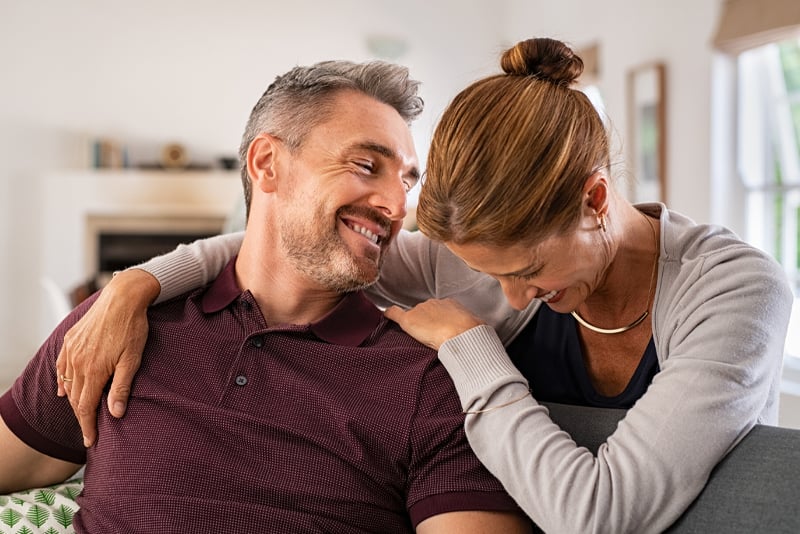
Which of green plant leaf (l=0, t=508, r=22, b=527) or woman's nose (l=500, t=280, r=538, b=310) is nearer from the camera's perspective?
woman's nose (l=500, t=280, r=538, b=310)

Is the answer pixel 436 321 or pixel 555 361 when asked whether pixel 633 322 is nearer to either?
pixel 555 361

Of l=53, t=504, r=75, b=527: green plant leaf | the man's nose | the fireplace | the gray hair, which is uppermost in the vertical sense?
the gray hair

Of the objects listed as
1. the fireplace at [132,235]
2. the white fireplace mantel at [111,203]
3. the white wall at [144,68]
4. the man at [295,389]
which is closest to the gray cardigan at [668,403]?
the man at [295,389]

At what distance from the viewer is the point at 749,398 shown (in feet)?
4.07

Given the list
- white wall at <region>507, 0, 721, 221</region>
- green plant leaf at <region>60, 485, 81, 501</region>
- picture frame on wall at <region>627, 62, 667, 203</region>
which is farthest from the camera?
picture frame on wall at <region>627, 62, 667, 203</region>

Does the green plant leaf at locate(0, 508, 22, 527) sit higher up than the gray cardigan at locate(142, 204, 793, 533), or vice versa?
the gray cardigan at locate(142, 204, 793, 533)

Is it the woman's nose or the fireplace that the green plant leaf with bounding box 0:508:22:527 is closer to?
the woman's nose

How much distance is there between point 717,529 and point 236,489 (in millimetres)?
702

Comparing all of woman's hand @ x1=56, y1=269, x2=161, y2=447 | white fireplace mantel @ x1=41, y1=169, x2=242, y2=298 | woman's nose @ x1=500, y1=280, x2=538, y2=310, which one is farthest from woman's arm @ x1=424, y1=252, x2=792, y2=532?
white fireplace mantel @ x1=41, y1=169, x2=242, y2=298

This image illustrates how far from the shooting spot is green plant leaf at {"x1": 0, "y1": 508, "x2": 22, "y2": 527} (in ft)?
5.01

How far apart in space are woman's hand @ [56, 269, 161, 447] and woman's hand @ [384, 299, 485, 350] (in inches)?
17.2

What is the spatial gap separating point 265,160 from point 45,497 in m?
0.71

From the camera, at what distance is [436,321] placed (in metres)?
1.53

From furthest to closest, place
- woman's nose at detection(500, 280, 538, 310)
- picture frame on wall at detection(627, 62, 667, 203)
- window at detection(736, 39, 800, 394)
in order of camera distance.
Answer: picture frame on wall at detection(627, 62, 667, 203)
window at detection(736, 39, 800, 394)
woman's nose at detection(500, 280, 538, 310)
